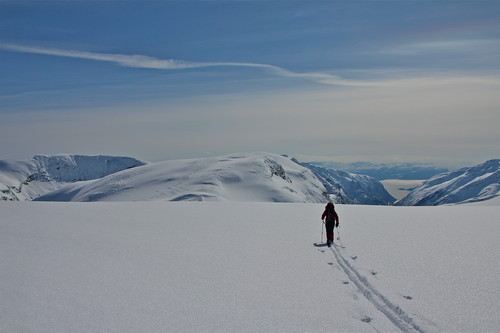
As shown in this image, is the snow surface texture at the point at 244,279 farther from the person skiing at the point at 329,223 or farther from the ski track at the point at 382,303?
the person skiing at the point at 329,223

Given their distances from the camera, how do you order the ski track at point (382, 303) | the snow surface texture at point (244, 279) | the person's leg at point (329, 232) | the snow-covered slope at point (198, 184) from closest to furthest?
the ski track at point (382, 303) < the snow surface texture at point (244, 279) < the person's leg at point (329, 232) < the snow-covered slope at point (198, 184)

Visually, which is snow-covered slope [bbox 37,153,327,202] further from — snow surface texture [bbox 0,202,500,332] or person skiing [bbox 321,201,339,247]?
snow surface texture [bbox 0,202,500,332]

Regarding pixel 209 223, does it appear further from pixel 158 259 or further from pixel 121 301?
pixel 121 301

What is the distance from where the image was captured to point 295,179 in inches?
→ 6934

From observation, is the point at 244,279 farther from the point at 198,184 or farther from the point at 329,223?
the point at 198,184

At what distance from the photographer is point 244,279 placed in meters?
11.0

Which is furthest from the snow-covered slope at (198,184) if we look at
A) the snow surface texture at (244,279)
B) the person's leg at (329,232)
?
the person's leg at (329,232)

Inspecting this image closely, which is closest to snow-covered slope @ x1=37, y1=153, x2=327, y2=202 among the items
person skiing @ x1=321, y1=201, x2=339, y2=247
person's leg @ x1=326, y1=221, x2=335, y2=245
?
person skiing @ x1=321, y1=201, x2=339, y2=247

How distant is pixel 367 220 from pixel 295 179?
152668mm

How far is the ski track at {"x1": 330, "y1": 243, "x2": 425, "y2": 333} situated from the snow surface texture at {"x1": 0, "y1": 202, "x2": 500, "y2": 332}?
3 centimetres

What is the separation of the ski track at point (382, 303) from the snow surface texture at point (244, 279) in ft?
0.11

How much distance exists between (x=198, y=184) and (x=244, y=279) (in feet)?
326

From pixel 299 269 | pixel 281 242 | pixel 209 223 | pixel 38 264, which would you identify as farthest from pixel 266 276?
pixel 209 223

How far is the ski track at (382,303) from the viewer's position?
787 cm
